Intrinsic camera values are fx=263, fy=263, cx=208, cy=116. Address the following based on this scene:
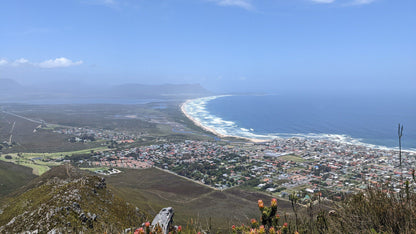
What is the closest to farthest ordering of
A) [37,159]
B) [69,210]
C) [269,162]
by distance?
1. [69,210]
2. [269,162]
3. [37,159]

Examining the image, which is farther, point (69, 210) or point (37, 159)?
point (37, 159)

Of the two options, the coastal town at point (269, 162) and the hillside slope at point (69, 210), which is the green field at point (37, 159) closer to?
the coastal town at point (269, 162)

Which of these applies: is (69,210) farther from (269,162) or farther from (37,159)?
(37,159)

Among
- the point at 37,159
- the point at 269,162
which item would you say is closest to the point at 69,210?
the point at 269,162

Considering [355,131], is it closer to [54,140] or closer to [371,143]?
Result: [371,143]

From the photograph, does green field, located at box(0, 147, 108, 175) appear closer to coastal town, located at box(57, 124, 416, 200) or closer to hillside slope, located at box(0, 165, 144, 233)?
coastal town, located at box(57, 124, 416, 200)

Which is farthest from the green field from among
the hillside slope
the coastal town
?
the hillside slope

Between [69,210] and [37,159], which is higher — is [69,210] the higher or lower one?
the higher one

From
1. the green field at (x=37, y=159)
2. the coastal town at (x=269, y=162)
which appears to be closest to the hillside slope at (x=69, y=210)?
the coastal town at (x=269, y=162)
